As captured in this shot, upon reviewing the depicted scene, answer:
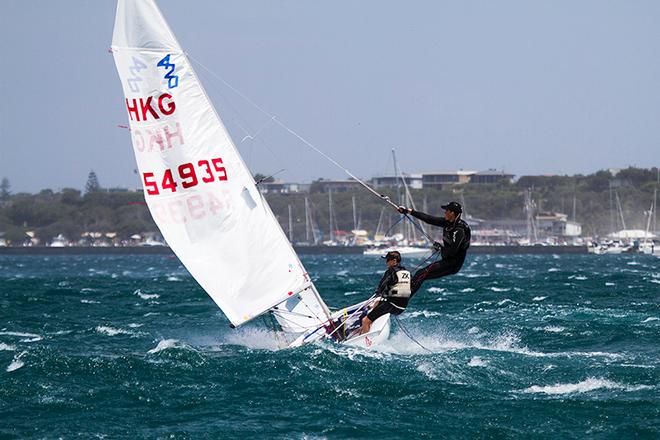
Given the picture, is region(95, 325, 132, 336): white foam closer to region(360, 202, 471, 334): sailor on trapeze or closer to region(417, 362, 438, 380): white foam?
region(360, 202, 471, 334): sailor on trapeze

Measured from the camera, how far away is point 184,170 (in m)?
17.2

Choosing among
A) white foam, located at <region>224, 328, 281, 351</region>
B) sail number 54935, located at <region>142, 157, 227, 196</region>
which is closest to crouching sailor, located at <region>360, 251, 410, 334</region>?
white foam, located at <region>224, 328, 281, 351</region>

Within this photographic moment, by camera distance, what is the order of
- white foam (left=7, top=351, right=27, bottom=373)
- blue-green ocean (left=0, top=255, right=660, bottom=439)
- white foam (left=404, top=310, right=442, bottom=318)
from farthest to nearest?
1. white foam (left=404, top=310, right=442, bottom=318)
2. white foam (left=7, top=351, right=27, bottom=373)
3. blue-green ocean (left=0, top=255, right=660, bottom=439)

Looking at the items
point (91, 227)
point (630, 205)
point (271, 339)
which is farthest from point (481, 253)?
point (271, 339)

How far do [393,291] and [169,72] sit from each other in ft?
16.3

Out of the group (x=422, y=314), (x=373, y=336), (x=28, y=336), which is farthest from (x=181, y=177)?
(x=422, y=314)

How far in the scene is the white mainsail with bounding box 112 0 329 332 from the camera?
16969 mm

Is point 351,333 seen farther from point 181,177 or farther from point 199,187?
point 181,177

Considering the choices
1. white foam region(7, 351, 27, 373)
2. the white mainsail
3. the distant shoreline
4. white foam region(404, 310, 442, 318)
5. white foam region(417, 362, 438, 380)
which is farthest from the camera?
the distant shoreline

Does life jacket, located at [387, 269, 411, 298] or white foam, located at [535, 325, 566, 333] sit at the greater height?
life jacket, located at [387, 269, 411, 298]

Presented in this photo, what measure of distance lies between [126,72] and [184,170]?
180cm

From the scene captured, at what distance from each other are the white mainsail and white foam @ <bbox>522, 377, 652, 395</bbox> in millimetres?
4766

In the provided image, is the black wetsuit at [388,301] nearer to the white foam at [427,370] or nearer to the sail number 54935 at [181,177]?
the white foam at [427,370]

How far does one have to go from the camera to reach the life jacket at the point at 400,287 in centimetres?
1698
